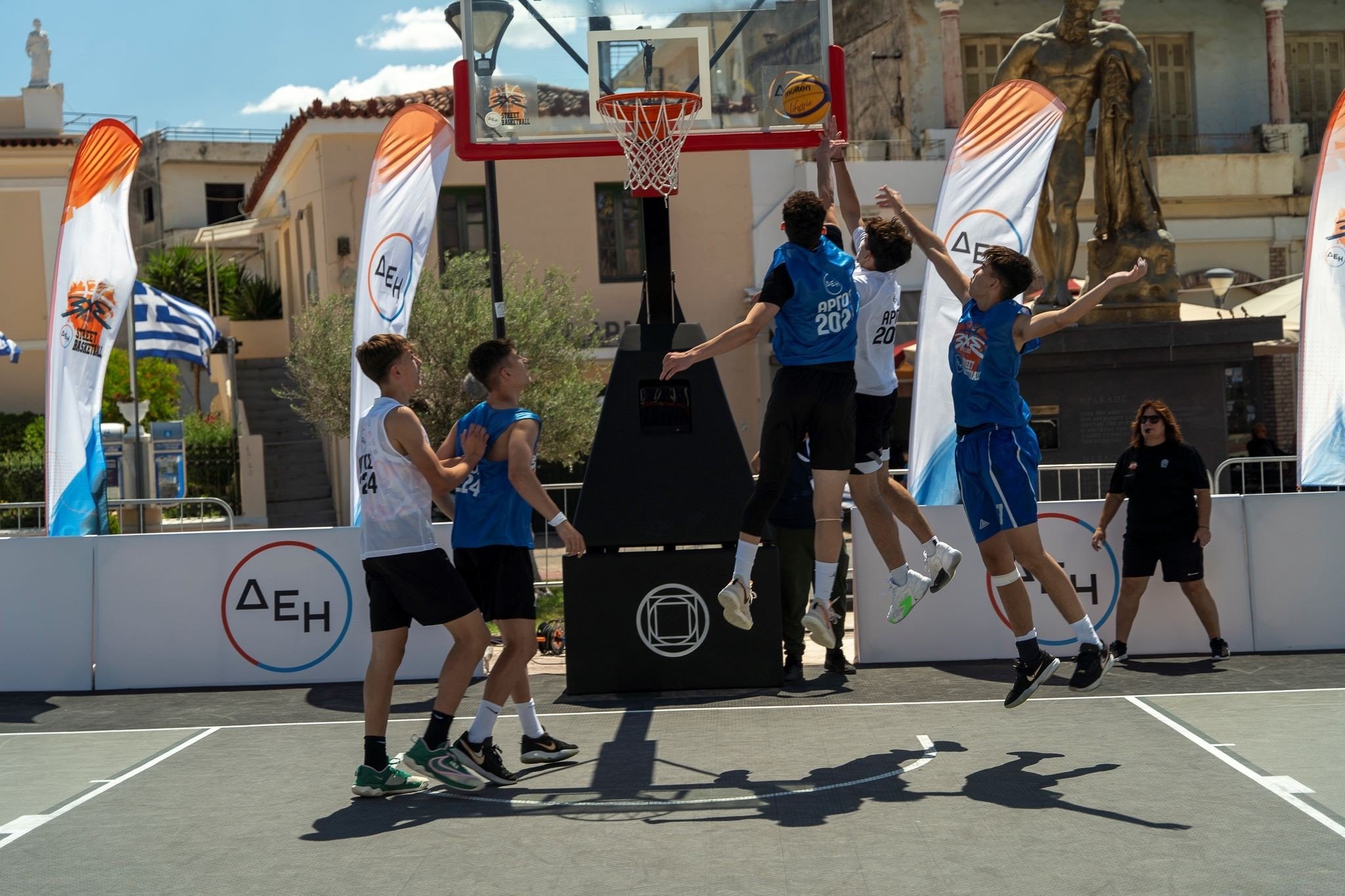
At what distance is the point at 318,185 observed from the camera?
982 inches

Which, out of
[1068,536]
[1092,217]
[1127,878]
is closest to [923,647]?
[1068,536]

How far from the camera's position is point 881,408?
7.44m

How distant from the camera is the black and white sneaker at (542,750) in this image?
692 centimetres

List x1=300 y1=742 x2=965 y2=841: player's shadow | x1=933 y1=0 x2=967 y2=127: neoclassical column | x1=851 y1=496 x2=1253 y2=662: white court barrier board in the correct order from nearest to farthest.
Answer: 1. x1=300 y1=742 x2=965 y2=841: player's shadow
2. x1=851 y1=496 x2=1253 y2=662: white court barrier board
3. x1=933 y1=0 x2=967 y2=127: neoclassical column

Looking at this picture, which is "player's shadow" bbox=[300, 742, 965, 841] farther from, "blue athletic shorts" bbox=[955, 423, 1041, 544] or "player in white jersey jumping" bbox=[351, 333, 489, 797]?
"blue athletic shorts" bbox=[955, 423, 1041, 544]

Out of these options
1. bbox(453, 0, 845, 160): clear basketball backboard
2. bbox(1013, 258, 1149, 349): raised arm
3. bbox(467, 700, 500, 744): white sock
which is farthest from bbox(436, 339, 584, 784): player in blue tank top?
bbox(453, 0, 845, 160): clear basketball backboard

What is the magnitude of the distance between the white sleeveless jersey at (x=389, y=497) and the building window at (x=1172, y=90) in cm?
2876

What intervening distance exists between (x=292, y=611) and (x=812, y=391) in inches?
183

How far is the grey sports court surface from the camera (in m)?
4.96

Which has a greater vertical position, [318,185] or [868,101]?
[868,101]

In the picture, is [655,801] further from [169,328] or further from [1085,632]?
[169,328]

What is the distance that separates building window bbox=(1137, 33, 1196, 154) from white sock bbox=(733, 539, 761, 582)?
27578 millimetres

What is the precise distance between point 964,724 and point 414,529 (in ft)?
10.7

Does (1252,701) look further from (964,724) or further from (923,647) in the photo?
(923,647)
